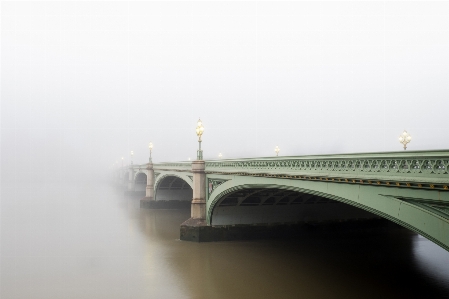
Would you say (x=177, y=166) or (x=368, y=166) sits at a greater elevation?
(x=368, y=166)

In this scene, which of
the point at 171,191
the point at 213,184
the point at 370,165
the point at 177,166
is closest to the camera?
the point at 370,165

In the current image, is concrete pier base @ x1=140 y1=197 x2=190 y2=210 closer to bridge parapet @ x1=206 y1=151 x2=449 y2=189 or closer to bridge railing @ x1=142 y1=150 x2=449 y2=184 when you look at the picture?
bridge railing @ x1=142 y1=150 x2=449 y2=184

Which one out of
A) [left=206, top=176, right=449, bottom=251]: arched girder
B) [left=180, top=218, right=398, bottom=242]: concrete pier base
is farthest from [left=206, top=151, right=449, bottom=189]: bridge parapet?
[left=180, top=218, right=398, bottom=242]: concrete pier base

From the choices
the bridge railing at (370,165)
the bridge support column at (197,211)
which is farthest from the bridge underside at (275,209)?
the bridge railing at (370,165)

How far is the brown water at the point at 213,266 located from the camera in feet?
47.3

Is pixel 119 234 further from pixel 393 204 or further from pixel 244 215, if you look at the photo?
pixel 393 204

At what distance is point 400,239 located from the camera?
24688mm

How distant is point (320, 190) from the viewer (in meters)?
12.5

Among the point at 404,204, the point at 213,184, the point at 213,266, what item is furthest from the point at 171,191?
the point at 404,204

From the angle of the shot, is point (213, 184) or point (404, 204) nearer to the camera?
point (404, 204)

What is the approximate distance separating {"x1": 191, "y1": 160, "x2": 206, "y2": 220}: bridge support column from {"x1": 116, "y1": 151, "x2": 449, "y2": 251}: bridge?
6 centimetres

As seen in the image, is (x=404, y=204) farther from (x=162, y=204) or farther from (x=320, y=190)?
(x=162, y=204)

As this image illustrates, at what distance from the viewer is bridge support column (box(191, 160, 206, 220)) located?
23188 mm

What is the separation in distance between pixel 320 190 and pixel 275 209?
1157 centimetres
